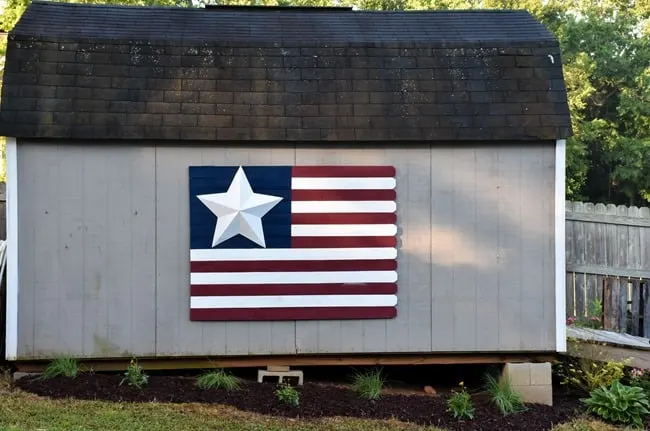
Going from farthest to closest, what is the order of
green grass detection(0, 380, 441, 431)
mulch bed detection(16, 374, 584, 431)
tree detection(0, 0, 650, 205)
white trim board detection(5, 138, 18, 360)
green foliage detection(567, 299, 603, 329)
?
tree detection(0, 0, 650, 205) → green foliage detection(567, 299, 603, 329) → white trim board detection(5, 138, 18, 360) → mulch bed detection(16, 374, 584, 431) → green grass detection(0, 380, 441, 431)

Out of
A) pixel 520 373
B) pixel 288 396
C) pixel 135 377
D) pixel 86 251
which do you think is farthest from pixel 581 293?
pixel 86 251

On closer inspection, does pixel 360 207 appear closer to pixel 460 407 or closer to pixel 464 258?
pixel 464 258

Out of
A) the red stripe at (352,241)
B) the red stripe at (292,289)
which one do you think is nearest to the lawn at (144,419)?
the red stripe at (292,289)

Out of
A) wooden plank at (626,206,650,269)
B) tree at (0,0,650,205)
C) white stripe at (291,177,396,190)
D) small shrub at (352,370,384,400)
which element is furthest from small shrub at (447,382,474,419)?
tree at (0,0,650,205)

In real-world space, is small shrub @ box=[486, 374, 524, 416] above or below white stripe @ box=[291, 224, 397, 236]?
below

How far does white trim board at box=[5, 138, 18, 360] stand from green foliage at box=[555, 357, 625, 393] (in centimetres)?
563

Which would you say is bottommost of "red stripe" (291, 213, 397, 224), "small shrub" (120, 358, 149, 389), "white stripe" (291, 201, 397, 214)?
"small shrub" (120, 358, 149, 389)

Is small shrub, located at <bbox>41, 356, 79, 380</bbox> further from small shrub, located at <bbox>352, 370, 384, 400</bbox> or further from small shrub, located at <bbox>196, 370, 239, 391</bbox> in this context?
small shrub, located at <bbox>352, 370, 384, 400</bbox>

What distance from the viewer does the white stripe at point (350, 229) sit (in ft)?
20.4

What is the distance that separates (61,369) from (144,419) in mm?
1293

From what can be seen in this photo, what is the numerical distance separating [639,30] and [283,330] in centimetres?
1873

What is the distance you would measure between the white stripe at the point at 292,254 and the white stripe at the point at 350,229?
149 mm

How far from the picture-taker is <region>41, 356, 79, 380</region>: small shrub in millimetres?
5969

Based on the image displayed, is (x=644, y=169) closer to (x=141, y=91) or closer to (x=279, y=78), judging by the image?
(x=279, y=78)
